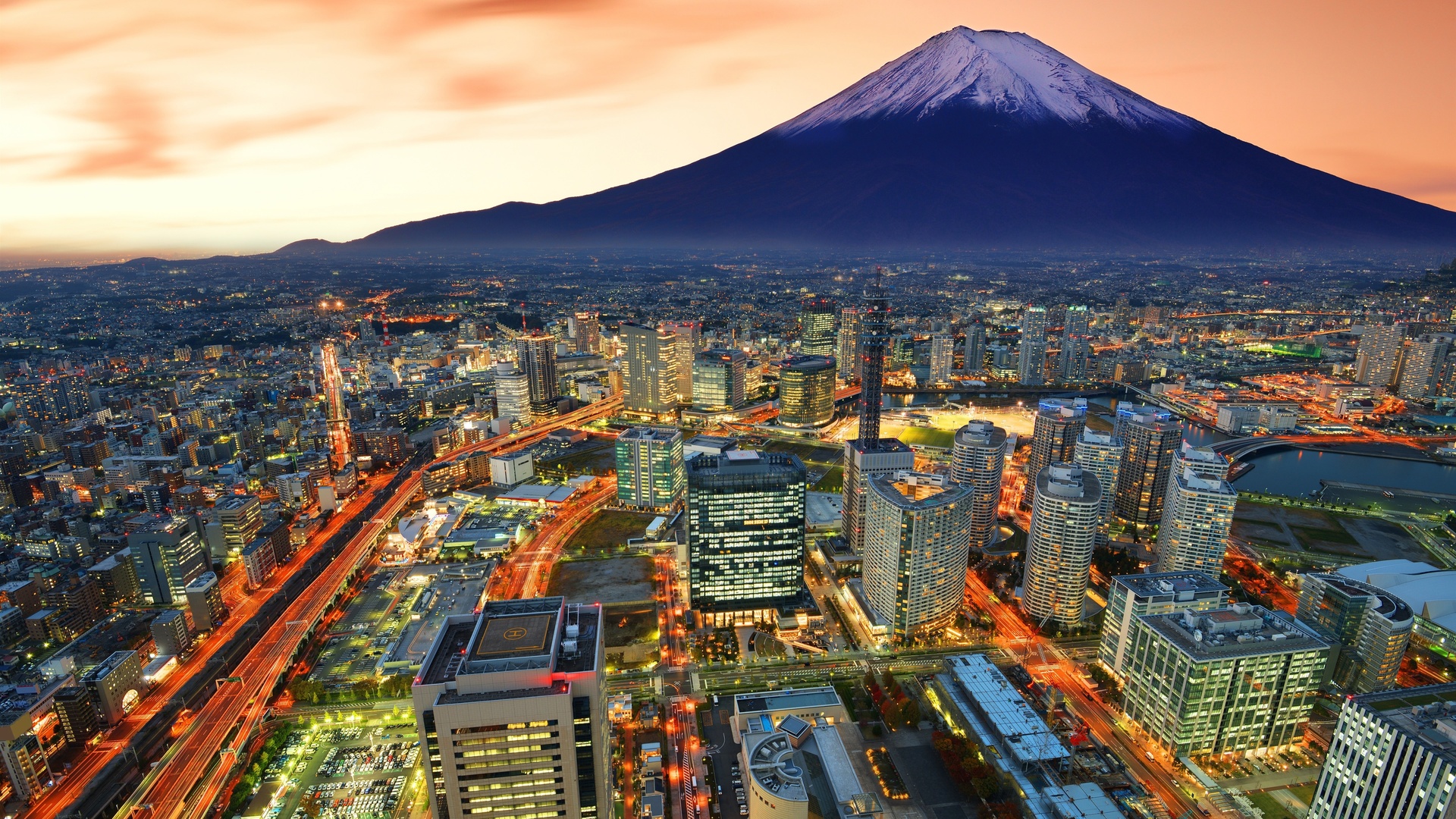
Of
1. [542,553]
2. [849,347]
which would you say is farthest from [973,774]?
[849,347]

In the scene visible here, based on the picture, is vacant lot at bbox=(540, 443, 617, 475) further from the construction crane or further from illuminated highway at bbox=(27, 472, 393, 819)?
the construction crane

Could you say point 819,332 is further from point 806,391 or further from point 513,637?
point 513,637

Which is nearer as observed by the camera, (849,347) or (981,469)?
(981,469)

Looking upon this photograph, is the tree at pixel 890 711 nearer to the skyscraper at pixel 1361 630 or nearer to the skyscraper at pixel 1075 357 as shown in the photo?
the skyscraper at pixel 1361 630

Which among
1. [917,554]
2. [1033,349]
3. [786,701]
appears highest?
[917,554]

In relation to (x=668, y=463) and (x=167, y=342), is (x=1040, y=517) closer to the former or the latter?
(x=668, y=463)

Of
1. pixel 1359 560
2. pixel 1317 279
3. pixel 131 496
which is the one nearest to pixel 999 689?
pixel 1359 560

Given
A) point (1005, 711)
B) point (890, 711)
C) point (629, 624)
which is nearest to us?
point (1005, 711)
